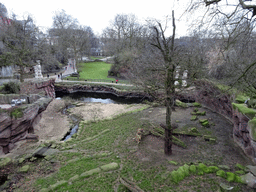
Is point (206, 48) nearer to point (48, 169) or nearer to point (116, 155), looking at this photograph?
point (116, 155)

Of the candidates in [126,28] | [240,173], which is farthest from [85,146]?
[126,28]

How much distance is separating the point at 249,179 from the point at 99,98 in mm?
23960

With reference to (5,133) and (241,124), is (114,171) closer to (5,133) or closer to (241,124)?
(5,133)

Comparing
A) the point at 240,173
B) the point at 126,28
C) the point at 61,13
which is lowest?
the point at 240,173

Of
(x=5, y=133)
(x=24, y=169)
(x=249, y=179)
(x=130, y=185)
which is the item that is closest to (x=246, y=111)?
(x=249, y=179)

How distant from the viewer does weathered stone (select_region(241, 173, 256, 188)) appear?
238 inches

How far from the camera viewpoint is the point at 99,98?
27.9 metres

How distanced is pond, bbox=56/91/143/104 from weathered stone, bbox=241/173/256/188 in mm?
19835

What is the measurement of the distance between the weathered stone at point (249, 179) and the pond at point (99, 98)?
19.8 meters

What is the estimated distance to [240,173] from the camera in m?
6.89

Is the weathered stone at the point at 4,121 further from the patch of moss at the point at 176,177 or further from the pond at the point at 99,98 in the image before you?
the pond at the point at 99,98

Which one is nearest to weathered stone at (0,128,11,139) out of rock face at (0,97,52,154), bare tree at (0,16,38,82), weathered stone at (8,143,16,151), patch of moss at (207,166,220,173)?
rock face at (0,97,52,154)

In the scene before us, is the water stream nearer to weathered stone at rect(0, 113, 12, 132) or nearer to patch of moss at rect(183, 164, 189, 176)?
weathered stone at rect(0, 113, 12, 132)

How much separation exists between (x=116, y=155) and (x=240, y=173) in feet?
20.0
